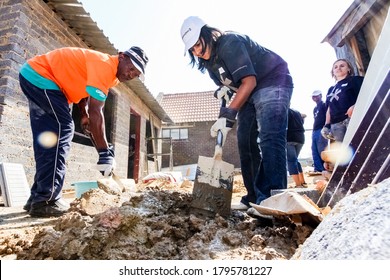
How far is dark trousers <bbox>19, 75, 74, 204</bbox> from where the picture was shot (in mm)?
2010

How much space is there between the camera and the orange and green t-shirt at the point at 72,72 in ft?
6.91

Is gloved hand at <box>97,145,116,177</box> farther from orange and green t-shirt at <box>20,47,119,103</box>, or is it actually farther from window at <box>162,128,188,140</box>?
window at <box>162,128,188,140</box>

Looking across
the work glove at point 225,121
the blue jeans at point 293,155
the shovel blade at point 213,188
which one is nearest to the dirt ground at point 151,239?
the shovel blade at point 213,188

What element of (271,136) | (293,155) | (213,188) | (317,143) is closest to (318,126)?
(317,143)

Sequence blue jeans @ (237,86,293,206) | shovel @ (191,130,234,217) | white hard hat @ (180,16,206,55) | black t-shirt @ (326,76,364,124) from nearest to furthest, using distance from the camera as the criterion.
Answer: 1. shovel @ (191,130,234,217)
2. blue jeans @ (237,86,293,206)
3. white hard hat @ (180,16,206,55)
4. black t-shirt @ (326,76,364,124)

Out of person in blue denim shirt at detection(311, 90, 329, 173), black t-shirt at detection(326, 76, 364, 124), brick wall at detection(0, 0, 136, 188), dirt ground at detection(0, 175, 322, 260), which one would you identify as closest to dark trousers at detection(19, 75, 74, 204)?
dirt ground at detection(0, 175, 322, 260)

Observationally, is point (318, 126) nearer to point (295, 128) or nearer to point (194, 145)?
point (295, 128)

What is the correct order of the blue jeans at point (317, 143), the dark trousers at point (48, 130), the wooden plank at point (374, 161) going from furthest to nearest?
1. the blue jeans at point (317, 143)
2. the dark trousers at point (48, 130)
3. the wooden plank at point (374, 161)

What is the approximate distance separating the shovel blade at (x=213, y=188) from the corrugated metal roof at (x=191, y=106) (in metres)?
13.2

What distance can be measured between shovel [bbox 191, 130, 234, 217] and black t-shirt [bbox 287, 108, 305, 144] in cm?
209

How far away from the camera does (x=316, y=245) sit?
851 mm

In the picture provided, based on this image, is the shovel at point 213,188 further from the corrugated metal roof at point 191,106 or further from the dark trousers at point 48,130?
the corrugated metal roof at point 191,106

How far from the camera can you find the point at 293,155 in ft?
13.0

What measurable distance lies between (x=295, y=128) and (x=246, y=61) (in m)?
2.12
